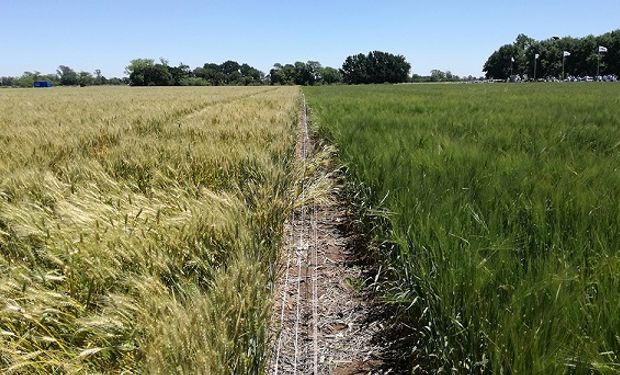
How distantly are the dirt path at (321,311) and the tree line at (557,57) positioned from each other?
9421 centimetres

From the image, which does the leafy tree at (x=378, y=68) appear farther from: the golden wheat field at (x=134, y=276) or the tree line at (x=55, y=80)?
the golden wheat field at (x=134, y=276)

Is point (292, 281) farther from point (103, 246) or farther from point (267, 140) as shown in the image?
point (267, 140)

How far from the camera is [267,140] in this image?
17.3 feet

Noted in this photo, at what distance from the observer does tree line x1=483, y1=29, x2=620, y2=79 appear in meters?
90.0

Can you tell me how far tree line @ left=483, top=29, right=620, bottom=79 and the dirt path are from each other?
309 feet

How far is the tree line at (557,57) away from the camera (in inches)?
3543

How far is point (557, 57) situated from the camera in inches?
3976

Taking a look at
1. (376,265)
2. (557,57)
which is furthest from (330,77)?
(376,265)

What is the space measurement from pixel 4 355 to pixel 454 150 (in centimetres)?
313

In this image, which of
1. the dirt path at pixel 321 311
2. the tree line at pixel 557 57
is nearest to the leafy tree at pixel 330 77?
the tree line at pixel 557 57

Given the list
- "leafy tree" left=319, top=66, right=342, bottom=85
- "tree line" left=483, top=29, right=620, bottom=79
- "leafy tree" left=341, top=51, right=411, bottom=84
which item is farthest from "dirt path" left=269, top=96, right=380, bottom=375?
"leafy tree" left=319, top=66, right=342, bottom=85

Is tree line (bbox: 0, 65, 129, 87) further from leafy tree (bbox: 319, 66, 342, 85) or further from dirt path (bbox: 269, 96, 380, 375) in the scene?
dirt path (bbox: 269, 96, 380, 375)

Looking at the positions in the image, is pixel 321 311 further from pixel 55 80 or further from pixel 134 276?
pixel 55 80

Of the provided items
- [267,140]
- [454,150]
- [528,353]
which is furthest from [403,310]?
[267,140]
